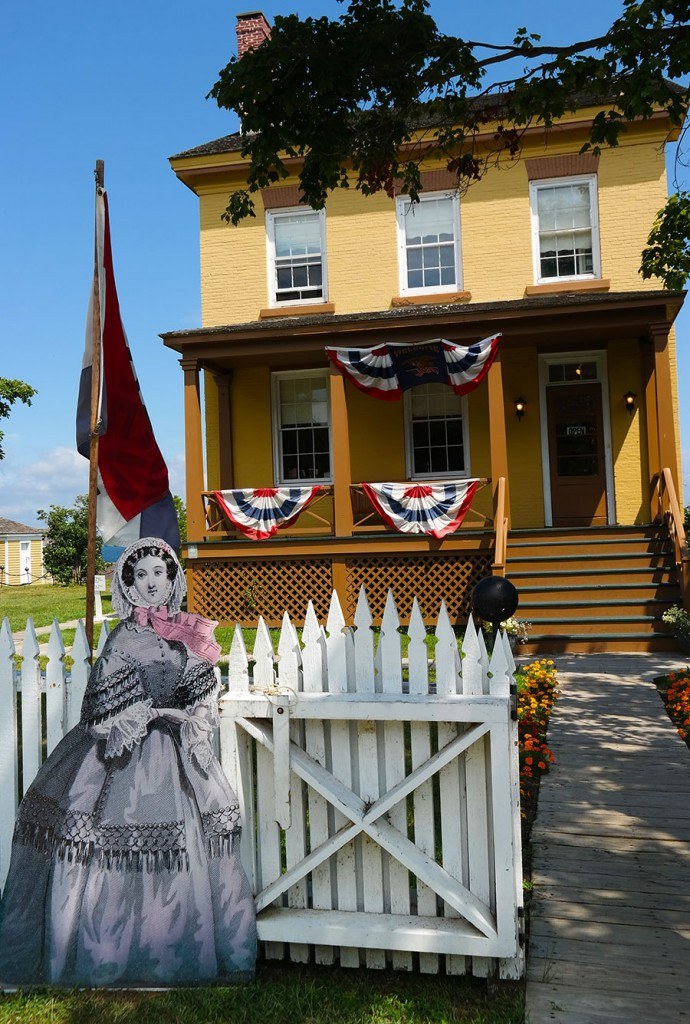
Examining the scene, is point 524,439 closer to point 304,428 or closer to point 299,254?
point 304,428

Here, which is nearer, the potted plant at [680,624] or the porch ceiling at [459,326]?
the potted plant at [680,624]

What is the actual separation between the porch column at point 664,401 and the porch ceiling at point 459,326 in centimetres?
23

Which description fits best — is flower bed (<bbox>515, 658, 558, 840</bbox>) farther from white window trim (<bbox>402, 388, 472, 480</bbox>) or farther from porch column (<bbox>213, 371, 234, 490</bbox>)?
porch column (<bbox>213, 371, 234, 490</bbox>)

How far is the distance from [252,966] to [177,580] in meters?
1.54

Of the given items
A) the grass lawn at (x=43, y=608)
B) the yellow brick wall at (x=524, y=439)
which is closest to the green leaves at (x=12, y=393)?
the grass lawn at (x=43, y=608)

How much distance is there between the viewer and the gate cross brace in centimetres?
317

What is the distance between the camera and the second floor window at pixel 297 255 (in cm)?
1502

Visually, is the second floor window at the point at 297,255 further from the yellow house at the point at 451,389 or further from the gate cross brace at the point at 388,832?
the gate cross brace at the point at 388,832

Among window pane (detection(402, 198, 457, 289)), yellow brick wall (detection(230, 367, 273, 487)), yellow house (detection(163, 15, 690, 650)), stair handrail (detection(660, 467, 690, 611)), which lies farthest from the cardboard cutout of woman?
window pane (detection(402, 198, 457, 289))

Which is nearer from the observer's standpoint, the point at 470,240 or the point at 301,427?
the point at 470,240

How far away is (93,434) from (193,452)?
27.7 feet

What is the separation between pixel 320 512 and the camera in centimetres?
1492

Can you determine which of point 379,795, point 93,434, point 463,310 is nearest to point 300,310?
point 463,310

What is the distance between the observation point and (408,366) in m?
12.6
